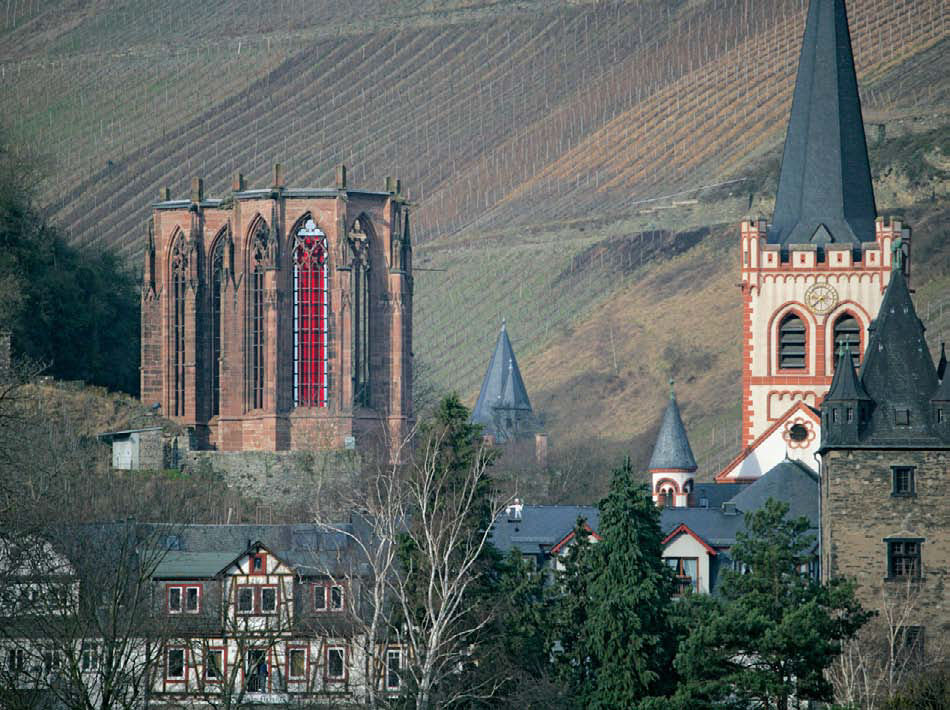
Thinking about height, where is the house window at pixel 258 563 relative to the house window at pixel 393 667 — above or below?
above

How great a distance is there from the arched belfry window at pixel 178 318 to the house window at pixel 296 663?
39100 millimetres

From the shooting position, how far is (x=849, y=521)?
6819 centimetres

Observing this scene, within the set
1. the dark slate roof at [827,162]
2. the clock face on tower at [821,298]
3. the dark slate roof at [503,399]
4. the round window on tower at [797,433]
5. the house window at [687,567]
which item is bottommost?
the house window at [687,567]

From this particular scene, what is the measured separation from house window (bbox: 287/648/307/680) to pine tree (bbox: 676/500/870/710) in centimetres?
1035

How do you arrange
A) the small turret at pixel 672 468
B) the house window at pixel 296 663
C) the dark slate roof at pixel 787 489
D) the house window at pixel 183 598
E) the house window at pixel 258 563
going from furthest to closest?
the small turret at pixel 672 468
the dark slate roof at pixel 787 489
the house window at pixel 258 563
the house window at pixel 183 598
the house window at pixel 296 663

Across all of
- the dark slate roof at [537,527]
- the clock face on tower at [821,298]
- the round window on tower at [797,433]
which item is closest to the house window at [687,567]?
the dark slate roof at [537,527]

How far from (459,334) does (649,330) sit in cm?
1434

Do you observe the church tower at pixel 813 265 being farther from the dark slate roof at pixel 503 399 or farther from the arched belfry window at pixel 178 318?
the dark slate roof at pixel 503 399

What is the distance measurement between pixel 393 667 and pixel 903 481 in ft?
50.9

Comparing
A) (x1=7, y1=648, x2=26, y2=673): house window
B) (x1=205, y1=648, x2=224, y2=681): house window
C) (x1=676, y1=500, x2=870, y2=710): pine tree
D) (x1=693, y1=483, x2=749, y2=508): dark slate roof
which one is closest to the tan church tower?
(x1=693, y1=483, x2=749, y2=508): dark slate roof

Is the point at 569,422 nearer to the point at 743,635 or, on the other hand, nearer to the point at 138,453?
the point at 138,453

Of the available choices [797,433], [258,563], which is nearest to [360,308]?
[797,433]

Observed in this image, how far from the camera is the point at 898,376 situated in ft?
234

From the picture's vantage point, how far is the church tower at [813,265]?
102125 millimetres
